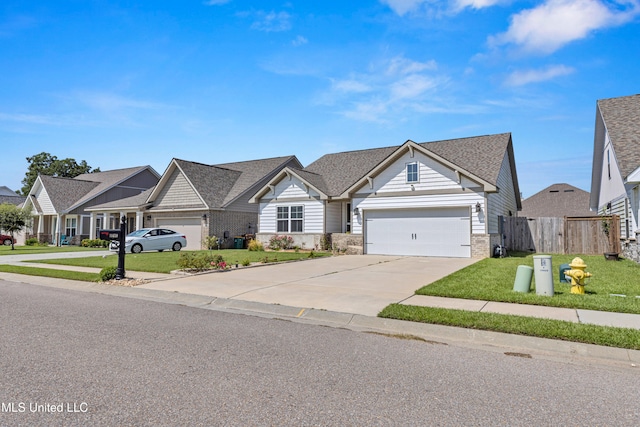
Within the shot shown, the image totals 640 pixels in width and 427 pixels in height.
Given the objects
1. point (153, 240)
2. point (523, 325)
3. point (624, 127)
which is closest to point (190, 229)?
point (153, 240)

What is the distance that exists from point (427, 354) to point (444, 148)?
20.8 meters

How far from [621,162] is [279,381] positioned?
631 inches

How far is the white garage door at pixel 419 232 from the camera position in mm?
19375

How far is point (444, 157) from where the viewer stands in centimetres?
2141

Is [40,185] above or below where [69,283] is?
above

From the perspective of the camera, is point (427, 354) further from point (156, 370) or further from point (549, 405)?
point (156, 370)

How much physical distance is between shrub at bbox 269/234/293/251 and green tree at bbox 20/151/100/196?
5908cm

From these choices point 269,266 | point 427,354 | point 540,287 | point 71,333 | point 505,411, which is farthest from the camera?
point 269,266

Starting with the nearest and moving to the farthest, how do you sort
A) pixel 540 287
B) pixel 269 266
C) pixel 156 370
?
pixel 156 370
pixel 540 287
pixel 269 266

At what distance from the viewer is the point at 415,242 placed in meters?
20.4

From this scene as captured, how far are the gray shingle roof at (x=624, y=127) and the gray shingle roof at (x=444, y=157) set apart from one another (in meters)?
4.72

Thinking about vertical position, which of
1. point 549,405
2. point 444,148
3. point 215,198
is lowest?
point 549,405

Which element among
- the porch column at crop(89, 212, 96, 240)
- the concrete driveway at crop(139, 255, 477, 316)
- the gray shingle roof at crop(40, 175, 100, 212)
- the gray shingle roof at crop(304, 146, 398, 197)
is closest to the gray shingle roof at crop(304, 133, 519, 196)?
the gray shingle roof at crop(304, 146, 398, 197)

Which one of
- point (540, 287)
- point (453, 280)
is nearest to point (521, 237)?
point (453, 280)
